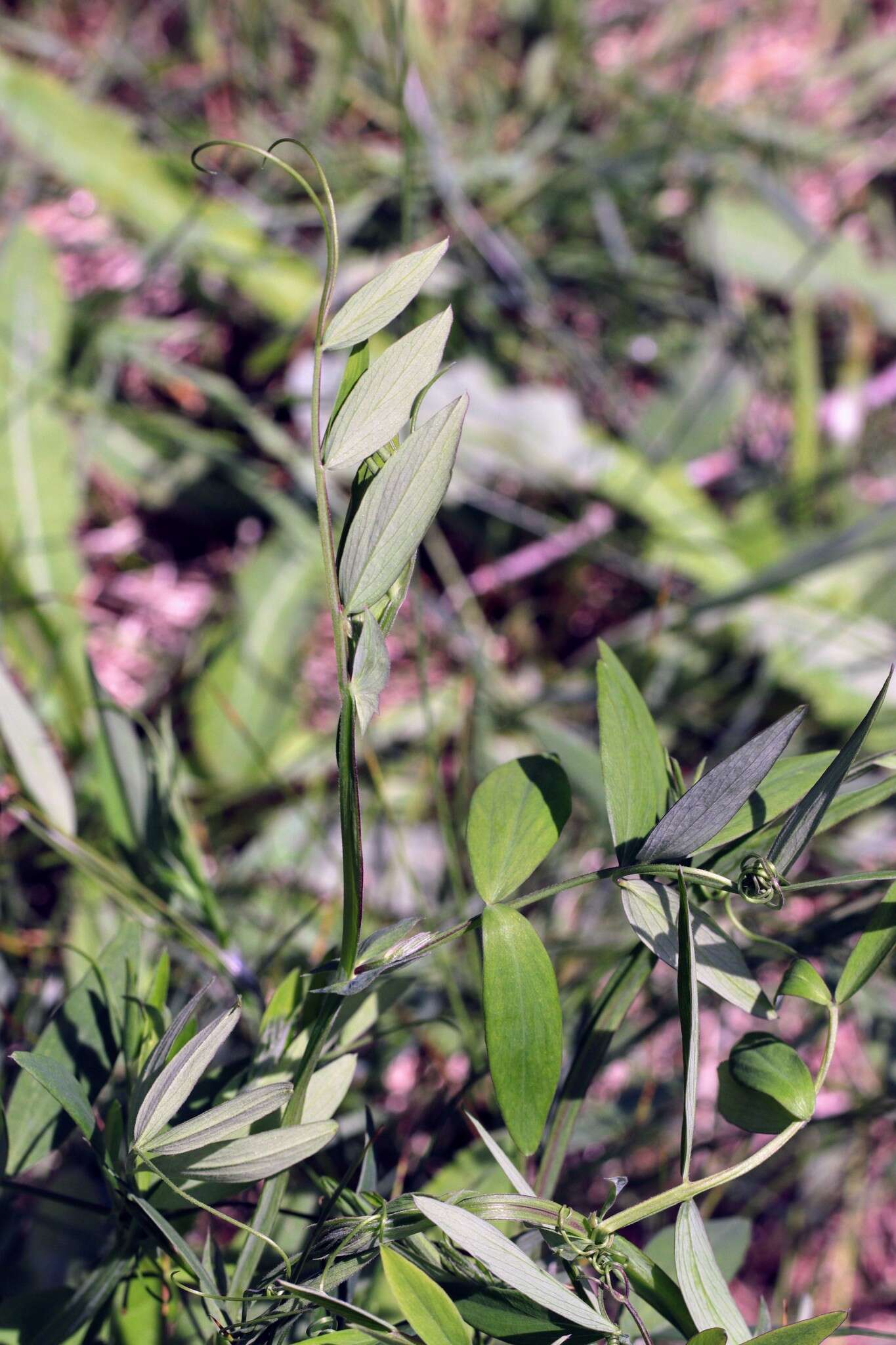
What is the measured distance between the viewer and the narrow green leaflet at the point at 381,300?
0.29 m

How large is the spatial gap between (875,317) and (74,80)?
41.5 inches

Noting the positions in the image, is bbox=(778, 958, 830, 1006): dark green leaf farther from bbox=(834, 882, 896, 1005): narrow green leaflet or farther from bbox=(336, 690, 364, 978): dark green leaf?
bbox=(336, 690, 364, 978): dark green leaf

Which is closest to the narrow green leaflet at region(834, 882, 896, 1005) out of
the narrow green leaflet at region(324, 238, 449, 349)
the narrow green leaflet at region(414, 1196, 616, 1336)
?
the narrow green leaflet at region(414, 1196, 616, 1336)

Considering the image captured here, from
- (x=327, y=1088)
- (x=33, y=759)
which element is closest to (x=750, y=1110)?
(x=327, y=1088)

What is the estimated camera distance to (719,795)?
29 cm

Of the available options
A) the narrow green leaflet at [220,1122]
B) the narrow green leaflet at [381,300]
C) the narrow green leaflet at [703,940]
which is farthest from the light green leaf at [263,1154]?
the narrow green leaflet at [381,300]

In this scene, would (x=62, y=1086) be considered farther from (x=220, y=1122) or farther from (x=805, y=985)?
(x=805, y=985)

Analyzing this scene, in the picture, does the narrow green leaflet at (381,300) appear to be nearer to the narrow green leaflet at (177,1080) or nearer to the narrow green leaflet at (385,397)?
the narrow green leaflet at (385,397)

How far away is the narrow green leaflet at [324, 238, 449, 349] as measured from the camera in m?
0.29

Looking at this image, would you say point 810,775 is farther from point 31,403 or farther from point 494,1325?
point 31,403

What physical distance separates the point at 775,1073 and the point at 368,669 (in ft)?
0.59

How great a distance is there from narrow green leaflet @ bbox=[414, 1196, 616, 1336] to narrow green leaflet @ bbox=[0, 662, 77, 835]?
380mm

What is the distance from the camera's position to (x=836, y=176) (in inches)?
53.6

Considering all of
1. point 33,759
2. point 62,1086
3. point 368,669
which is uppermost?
point 368,669
